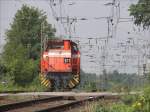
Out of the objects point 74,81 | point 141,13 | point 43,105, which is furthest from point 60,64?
point 43,105

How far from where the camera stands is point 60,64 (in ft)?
102

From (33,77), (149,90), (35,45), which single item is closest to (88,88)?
(33,77)

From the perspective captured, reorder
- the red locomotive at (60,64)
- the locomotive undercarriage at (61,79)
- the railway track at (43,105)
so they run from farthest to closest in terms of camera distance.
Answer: the locomotive undercarriage at (61,79), the red locomotive at (60,64), the railway track at (43,105)

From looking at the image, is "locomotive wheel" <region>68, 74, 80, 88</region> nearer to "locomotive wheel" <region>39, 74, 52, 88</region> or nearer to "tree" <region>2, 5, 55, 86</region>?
"locomotive wheel" <region>39, 74, 52, 88</region>

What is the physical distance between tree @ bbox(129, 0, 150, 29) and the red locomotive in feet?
29.7

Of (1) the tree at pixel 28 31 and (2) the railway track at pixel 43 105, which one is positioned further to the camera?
(1) the tree at pixel 28 31

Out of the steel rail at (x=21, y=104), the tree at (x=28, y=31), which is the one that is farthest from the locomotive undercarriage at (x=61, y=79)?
the tree at (x=28, y=31)

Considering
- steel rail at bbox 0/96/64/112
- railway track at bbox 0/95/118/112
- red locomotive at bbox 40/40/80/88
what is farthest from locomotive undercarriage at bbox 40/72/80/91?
steel rail at bbox 0/96/64/112

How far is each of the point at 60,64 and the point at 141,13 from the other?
10205 mm

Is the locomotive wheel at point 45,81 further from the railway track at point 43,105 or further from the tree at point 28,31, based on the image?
the tree at point 28,31

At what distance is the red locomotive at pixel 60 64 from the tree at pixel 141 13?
9038 millimetres

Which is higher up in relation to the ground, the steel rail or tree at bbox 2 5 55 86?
tree at bbox 2 5 55 86

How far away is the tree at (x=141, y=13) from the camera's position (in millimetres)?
38281

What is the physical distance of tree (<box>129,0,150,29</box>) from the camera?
126 feet
